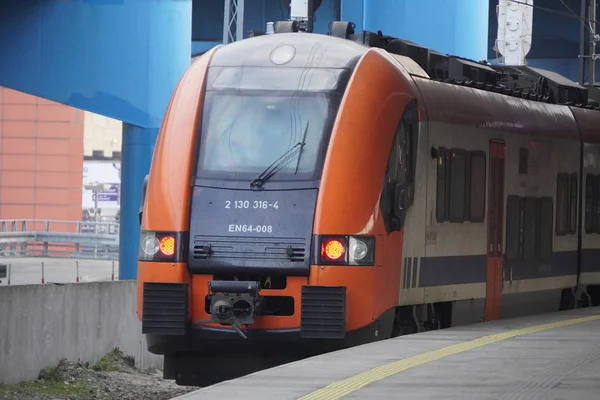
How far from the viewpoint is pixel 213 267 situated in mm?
13875

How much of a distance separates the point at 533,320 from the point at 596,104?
21.3 feet

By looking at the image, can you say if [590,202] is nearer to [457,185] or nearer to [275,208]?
[457,185]

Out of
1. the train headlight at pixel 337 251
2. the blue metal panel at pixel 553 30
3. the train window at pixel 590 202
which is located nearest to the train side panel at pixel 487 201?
the train window at pixel 590 202

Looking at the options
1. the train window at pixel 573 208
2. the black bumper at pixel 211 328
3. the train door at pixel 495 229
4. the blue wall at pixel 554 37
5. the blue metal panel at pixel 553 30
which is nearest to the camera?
the black bumper at pixel 211 328

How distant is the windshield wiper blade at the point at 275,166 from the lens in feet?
46.0

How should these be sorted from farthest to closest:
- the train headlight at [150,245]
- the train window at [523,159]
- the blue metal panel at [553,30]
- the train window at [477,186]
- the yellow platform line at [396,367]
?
the blue metal panel at [553,30], the train window at [523,159], the train window at [477,186], the train headlight at [150,245], the yellow platform line at [396,367]

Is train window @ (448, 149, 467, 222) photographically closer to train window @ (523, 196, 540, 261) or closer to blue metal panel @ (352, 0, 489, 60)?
train window @ (523, 196, 540, 261)

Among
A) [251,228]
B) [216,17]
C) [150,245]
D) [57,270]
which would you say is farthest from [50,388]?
[216,17]

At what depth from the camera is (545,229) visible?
1911 centimetres

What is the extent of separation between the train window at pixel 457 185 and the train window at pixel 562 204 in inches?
125

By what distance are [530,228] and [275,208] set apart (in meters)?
5.63

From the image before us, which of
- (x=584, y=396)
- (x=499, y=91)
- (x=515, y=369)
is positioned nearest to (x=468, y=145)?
(x=499, y=91)

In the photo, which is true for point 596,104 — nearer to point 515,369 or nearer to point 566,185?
point 566,185

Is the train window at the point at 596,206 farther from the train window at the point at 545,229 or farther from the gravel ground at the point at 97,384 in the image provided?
the gravel ground at the point at 97,384
